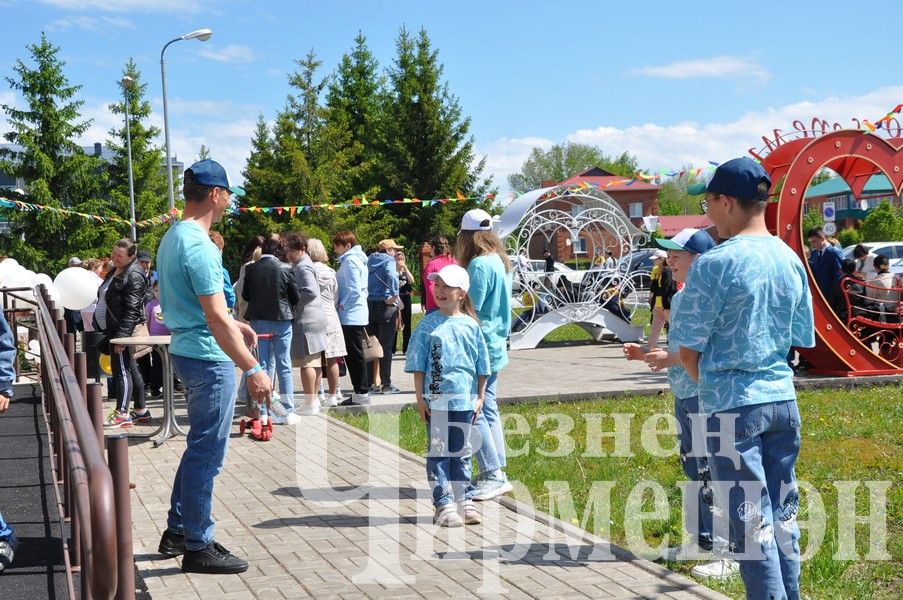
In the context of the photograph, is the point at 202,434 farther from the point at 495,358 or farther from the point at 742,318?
the point at 742,318

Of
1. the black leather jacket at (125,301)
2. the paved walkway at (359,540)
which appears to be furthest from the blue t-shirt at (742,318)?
the black leather jacket at (125,301)

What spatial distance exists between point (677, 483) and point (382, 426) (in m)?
3.63

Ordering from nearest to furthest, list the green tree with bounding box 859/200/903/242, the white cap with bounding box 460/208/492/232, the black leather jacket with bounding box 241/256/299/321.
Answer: the white cap with bounding box 460/208/492/232
the black leather jacket with bounding box 241/256/299/321
the green tree with bounding box 859/200/903/242

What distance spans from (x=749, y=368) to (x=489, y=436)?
2986 millimetres

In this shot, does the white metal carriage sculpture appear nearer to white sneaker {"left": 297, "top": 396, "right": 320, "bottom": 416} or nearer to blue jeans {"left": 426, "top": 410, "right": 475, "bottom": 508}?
white sneaker {"left": 297, "top": 396, "right": 320, "bottom": 416}

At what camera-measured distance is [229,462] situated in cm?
819

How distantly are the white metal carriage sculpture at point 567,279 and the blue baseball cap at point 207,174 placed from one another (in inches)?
483

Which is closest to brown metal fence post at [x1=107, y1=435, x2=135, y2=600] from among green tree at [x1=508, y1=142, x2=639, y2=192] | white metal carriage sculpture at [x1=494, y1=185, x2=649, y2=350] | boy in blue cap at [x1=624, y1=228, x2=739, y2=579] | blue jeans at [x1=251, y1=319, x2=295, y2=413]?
boy in blue cap at [x1=624, y1=228, x2=739, y2=579]

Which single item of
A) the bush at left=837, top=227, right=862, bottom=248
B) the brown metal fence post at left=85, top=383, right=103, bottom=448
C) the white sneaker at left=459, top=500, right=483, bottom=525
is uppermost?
the bush at left=837, top=227, right=862, bottom=248

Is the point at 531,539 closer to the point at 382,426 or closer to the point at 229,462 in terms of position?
the point at 229,462

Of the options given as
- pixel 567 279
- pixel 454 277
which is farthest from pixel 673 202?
pixel 454 277

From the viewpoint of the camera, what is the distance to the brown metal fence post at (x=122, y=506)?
8.92ft

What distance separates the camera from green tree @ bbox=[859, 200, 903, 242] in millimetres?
39275

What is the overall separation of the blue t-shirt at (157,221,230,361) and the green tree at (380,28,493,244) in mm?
39693
